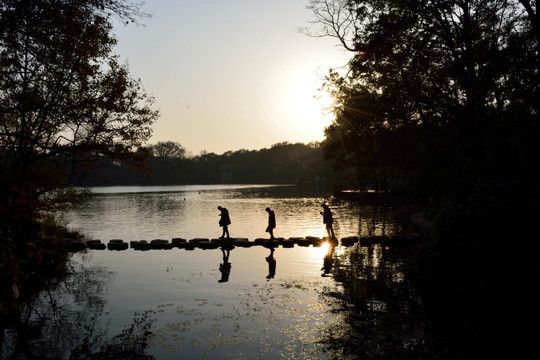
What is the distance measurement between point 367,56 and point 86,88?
14943mm

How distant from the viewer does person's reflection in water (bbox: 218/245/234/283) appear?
14852 millimetres

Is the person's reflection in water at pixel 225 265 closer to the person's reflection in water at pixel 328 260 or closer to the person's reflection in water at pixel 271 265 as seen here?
the person's reflection in water at pixel 271 265

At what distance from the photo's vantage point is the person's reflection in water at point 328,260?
611 inches

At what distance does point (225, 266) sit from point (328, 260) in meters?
4.16

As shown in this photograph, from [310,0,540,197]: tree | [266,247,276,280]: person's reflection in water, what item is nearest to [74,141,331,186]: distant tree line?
[310,0,540,197]: tree

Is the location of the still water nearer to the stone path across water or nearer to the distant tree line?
the stone path across water

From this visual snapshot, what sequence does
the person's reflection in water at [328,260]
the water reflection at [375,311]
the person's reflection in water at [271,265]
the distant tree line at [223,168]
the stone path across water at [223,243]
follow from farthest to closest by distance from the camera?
1. the distant tree line at [223,168]
2. the stone path across water at [223,243]
3. the person's reflection in water at [328,260]
4. the person's reflection in water at [271,265]
5. the water reflection at [375,311]

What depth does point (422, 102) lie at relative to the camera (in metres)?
25.2

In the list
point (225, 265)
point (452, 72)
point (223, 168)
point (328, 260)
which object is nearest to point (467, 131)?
point (452, 72)

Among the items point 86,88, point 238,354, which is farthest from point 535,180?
point 86,88

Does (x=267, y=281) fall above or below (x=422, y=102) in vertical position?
below

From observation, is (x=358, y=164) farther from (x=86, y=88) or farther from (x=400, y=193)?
(x=86, y=88)

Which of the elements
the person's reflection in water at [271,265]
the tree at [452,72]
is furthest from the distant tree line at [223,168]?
the person's reflection in water at [271,265]

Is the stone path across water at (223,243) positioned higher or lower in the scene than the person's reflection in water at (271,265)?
higher
